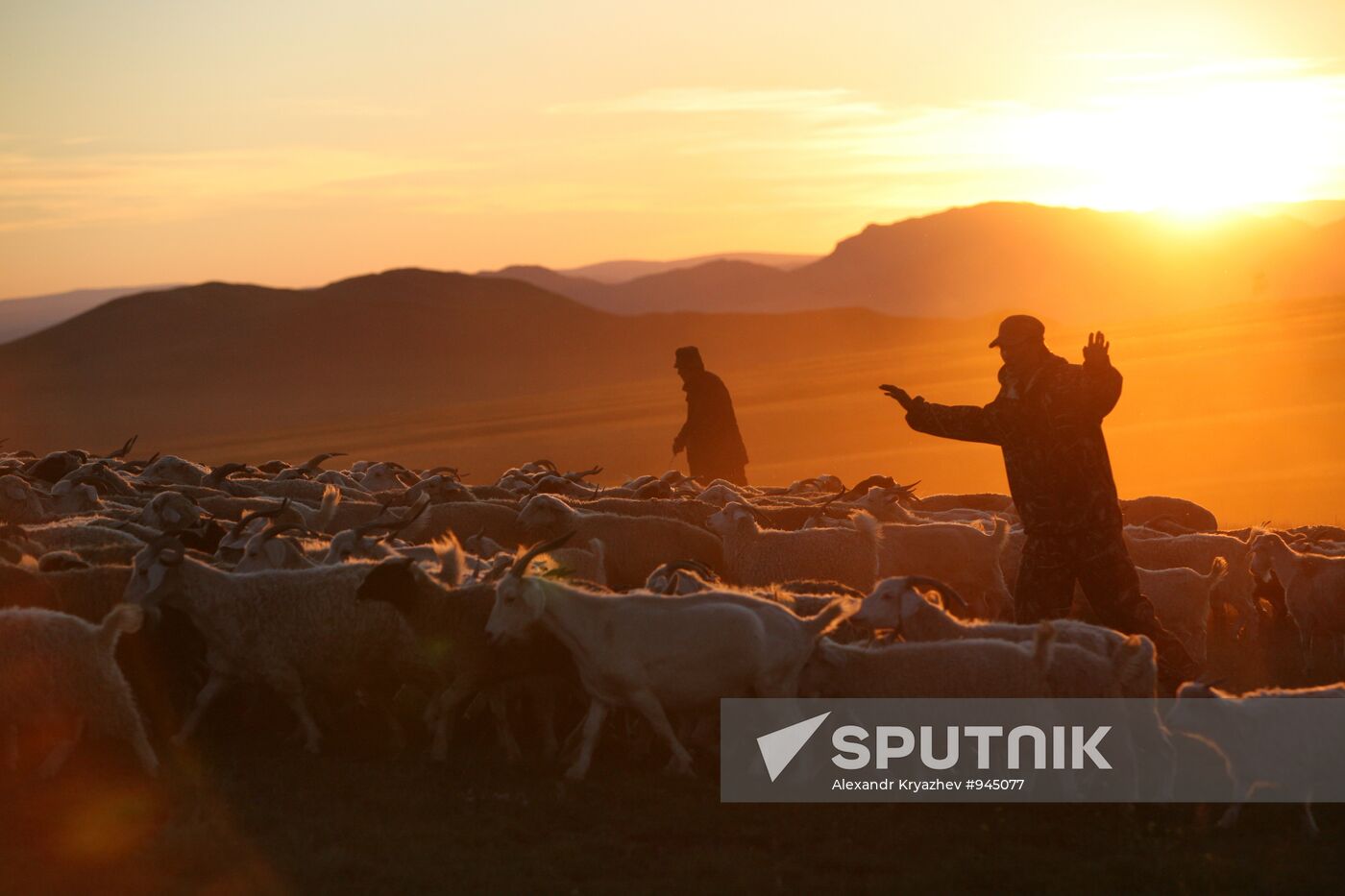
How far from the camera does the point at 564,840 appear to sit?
7.65m

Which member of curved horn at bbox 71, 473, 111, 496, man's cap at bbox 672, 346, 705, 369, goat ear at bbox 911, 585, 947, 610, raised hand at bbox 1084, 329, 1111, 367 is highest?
raised hand at bbox 1084, 329, 1111, 367

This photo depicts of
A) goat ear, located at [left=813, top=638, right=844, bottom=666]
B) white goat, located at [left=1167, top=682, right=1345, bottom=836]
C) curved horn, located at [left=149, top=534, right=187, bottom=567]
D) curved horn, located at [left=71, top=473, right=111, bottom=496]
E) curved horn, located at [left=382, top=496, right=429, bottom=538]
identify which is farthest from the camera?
curved horn, located at [left=71, top=473, right=111, bottom=496]

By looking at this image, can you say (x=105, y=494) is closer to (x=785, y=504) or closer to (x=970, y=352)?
(x=785, y=504)

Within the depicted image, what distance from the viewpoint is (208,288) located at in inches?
4700

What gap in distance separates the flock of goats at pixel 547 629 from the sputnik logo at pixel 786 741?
0.62ft

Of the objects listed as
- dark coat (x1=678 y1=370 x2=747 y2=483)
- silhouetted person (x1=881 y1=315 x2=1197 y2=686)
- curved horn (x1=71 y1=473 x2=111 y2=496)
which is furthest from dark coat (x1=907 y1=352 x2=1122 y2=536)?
curved horn (x1=71 y1=473 x2=111 y2=496)

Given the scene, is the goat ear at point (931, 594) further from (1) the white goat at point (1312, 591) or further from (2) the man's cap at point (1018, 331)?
(1) the white goat at point (1312, 591)

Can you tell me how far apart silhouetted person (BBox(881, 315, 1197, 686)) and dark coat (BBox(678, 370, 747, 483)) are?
771cm

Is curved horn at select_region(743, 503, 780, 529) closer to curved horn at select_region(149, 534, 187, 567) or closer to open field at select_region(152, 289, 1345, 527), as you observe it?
curved horn at select_region(149, 534, 187, 567)

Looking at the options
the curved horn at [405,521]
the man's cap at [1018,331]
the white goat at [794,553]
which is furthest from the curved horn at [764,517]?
the man's cap at [1018,331]

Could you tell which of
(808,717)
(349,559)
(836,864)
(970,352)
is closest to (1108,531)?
(808,717)

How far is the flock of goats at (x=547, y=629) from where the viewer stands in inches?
327

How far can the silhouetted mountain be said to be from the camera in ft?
276

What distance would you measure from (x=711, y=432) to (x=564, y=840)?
1074 centimetres
